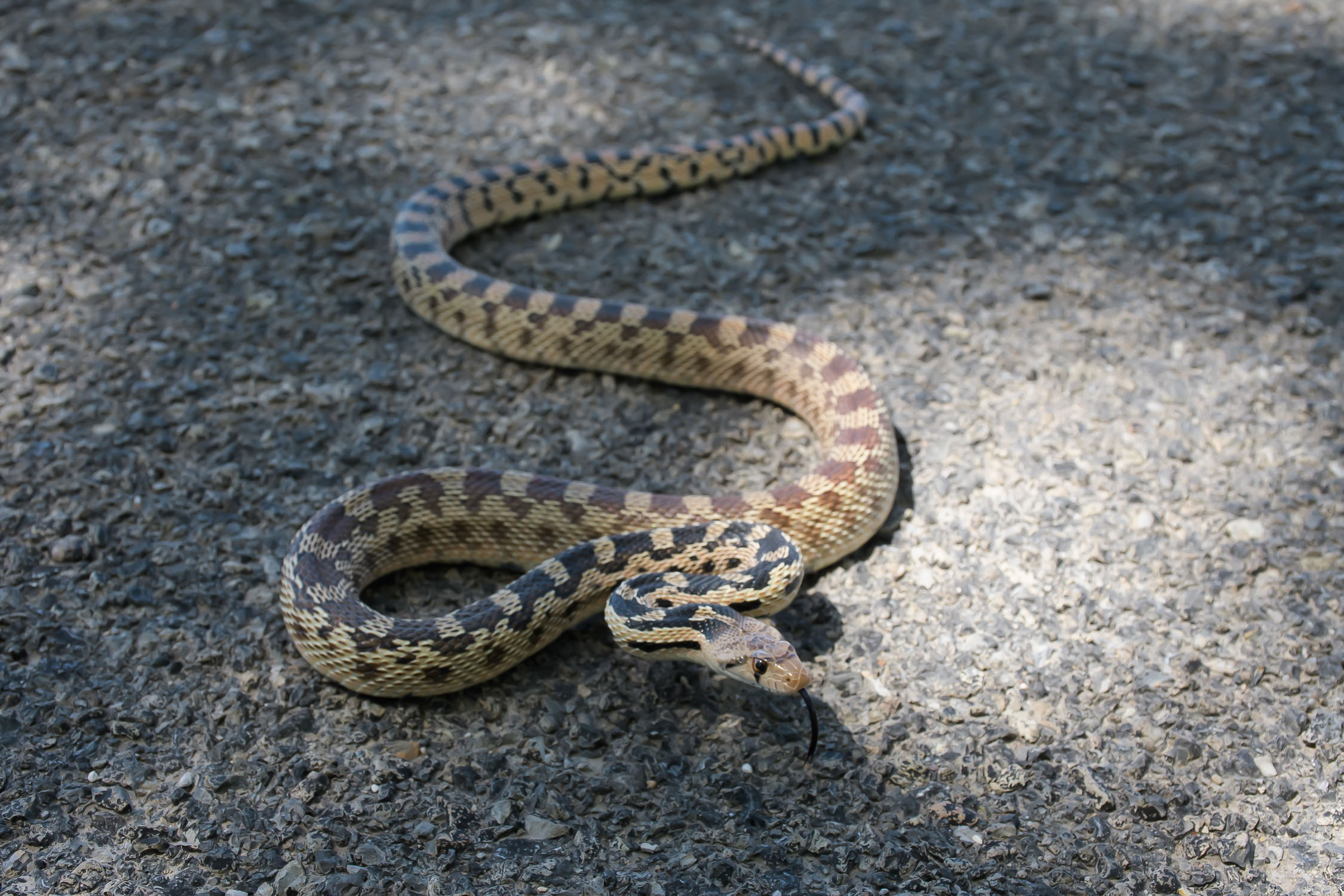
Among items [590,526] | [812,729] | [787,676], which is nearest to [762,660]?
[787,676]

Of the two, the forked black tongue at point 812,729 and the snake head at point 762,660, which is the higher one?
the snake head at point 762,660

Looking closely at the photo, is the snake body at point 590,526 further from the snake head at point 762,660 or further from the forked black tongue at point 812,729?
the forked black tongue at point 812,729

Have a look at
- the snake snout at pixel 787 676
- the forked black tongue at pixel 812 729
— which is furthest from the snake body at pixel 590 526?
the forked black tongue at pixel 812 729

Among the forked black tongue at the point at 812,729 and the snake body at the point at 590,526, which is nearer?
the forked black tongue at the point at 812,729

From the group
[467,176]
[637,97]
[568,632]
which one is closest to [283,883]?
[568,632]

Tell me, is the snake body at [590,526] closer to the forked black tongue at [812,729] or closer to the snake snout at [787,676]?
the snake snout at [787,676]

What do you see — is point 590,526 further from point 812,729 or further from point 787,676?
point 812,729

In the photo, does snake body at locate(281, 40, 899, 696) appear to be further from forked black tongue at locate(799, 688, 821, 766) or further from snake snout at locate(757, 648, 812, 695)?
forked black tongue at locate(799, 688, 821, 766)
